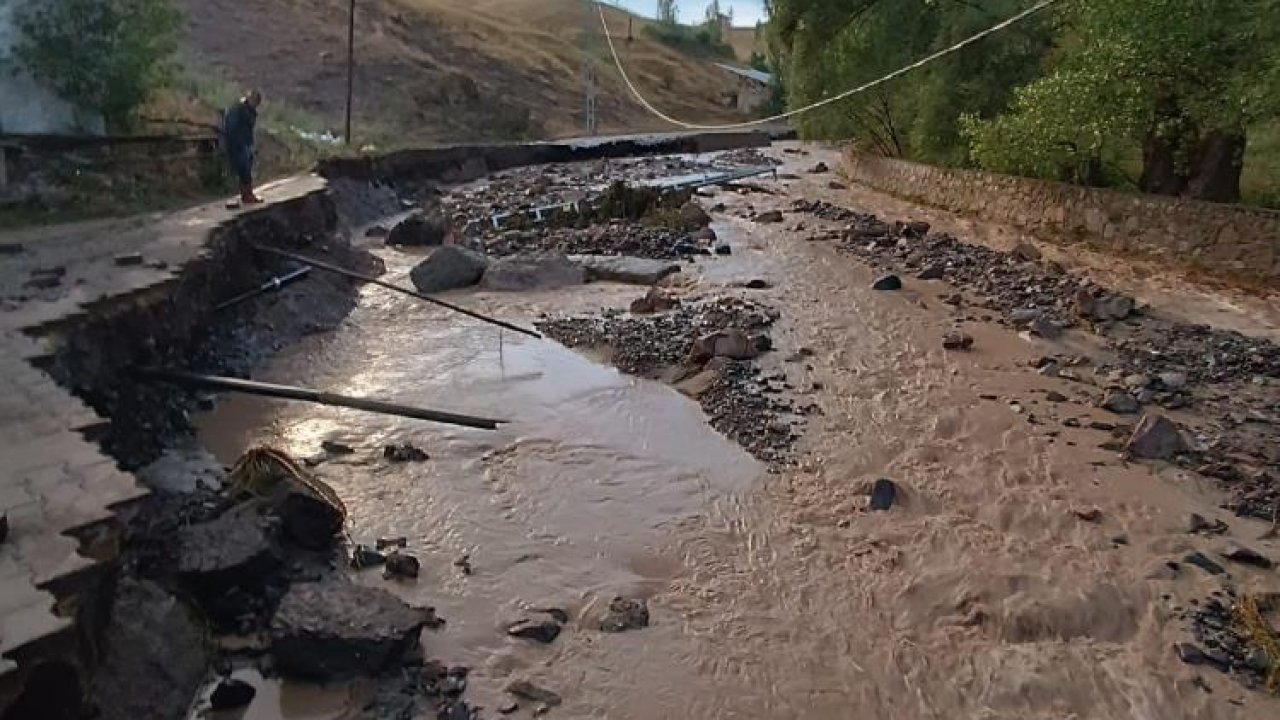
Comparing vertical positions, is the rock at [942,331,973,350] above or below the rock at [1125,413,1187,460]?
below

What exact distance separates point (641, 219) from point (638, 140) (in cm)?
1940

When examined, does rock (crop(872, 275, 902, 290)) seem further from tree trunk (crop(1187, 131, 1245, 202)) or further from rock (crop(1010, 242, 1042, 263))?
tree trunk (crop(1187, 131, 1245, 202))

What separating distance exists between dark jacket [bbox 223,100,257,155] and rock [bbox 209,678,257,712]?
1119cm

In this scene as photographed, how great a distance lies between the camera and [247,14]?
42469 millimetres

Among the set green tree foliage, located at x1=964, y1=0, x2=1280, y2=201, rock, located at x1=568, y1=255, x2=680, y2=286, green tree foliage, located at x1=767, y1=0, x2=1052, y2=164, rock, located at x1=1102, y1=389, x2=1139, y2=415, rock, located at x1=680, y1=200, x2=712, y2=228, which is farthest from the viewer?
rock, located at x1=680, y1=200, x2=712, y2=228

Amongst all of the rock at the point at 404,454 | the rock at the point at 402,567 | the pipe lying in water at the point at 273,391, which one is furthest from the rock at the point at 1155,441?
the pipe lying in water at the point at 273,391

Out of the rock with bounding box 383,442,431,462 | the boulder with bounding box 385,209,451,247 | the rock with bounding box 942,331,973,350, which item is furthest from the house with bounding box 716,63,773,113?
the rock with bounding box 383,442,431,462

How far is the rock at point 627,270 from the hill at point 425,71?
1537 centimetres

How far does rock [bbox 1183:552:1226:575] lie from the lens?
21.6 ft

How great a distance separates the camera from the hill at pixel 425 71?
37.3 meters

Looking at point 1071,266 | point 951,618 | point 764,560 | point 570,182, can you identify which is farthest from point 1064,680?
point 570,182

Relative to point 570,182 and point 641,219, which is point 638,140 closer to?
point 570,182

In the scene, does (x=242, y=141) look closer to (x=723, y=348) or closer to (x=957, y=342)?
(x=723, y=348)

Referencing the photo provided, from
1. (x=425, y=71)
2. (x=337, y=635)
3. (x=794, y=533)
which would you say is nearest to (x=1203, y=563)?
(x=794, y=533)
